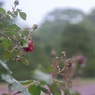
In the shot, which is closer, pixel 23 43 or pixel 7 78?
pixel 7 78

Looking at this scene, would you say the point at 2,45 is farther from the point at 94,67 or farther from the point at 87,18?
the point at 87,18

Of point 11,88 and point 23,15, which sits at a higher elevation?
point 23,15

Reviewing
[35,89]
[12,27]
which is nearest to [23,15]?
[12,27]

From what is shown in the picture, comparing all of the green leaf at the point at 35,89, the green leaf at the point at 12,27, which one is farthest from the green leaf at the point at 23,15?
the green leaf at the point at 35,89

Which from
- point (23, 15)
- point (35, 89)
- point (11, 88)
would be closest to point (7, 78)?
point (11, 88)

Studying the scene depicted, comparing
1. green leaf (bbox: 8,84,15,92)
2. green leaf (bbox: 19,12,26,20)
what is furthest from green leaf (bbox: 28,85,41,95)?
green leaf (bbox: 19,12,26,20)

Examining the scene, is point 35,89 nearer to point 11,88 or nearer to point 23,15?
point 11,88

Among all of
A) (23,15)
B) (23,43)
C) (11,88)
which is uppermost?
(23,15)

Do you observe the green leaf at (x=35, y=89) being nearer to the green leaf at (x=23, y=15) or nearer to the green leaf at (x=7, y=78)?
the green leaf at (x=7, y=78)

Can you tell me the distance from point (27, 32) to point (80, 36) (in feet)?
45.3

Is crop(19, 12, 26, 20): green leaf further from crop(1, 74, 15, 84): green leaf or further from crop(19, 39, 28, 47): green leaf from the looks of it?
crop(1, 74, 15, 84): green leaf

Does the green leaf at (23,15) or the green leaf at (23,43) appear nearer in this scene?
the green leaf at (23,43)

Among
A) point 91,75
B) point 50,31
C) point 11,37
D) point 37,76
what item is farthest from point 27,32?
point 50,31

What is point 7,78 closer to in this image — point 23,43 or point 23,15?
point 23,43
